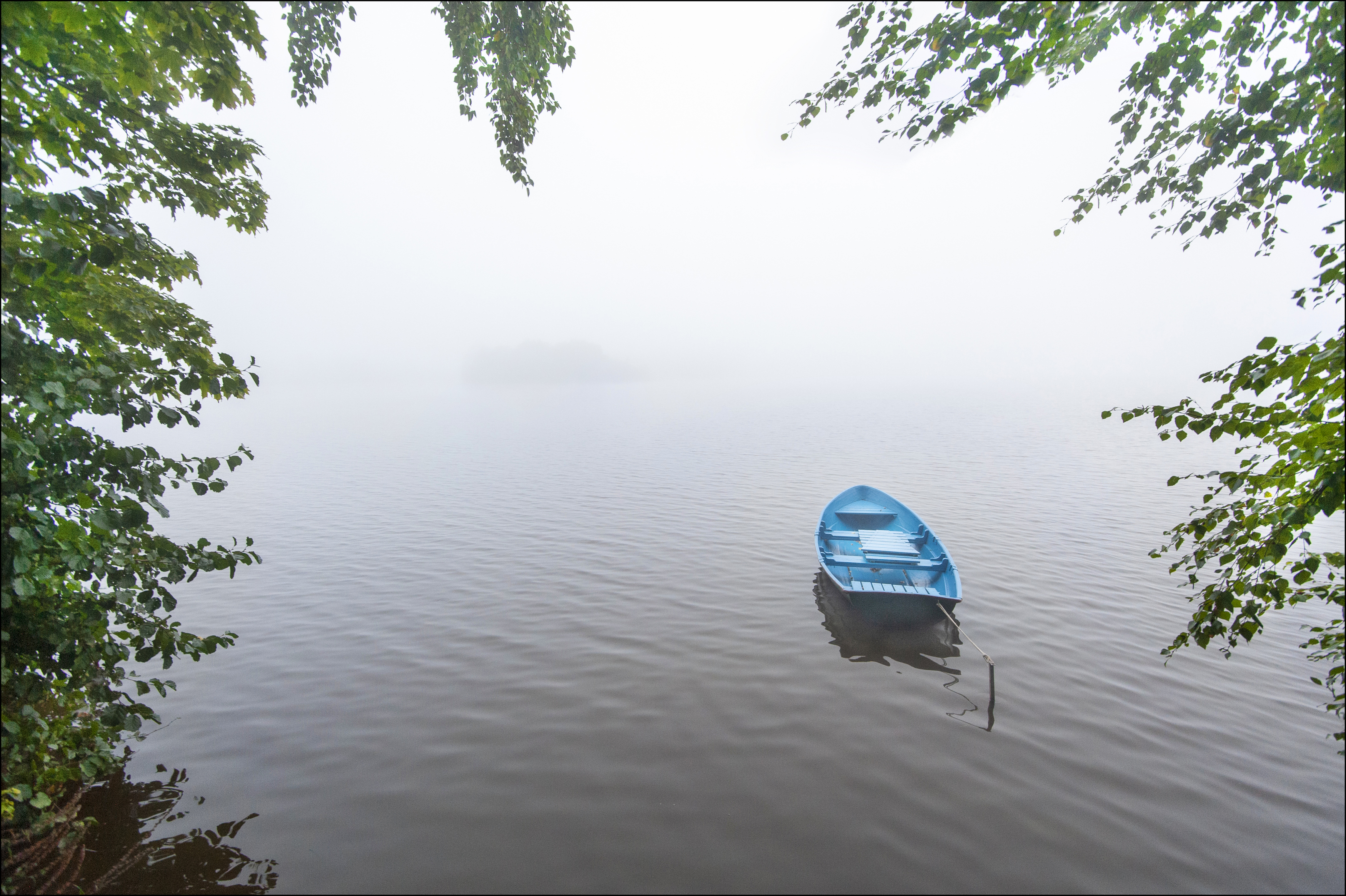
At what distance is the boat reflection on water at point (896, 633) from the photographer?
12.1 m

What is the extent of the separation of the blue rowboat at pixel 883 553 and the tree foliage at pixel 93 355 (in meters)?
11.6

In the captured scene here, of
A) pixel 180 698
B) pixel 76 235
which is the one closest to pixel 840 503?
pixel 180 698

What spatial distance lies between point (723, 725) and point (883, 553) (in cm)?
734

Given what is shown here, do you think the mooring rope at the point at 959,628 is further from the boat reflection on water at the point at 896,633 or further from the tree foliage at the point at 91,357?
the tree foliage at the point at 91,357

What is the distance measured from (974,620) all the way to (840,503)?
7.19m

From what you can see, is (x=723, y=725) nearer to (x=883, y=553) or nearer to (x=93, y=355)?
(x=883, y=553)

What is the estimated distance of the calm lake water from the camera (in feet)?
23.1

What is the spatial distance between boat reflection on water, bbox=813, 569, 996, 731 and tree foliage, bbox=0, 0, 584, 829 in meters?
10.8

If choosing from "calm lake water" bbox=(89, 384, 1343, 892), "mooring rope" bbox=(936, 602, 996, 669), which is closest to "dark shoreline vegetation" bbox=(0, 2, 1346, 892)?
"calm lake water" bbox=(89, 384, 1343, 892)

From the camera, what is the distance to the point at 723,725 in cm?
979

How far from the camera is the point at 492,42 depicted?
898 cm

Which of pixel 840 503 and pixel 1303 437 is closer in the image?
pixel 1303 437

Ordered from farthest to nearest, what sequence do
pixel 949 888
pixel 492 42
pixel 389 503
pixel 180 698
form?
pixel 389 503 < pixel 180 698 < pixel 492 42 < pixel 949 888

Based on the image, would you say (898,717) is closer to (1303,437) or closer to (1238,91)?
(1303,437)
